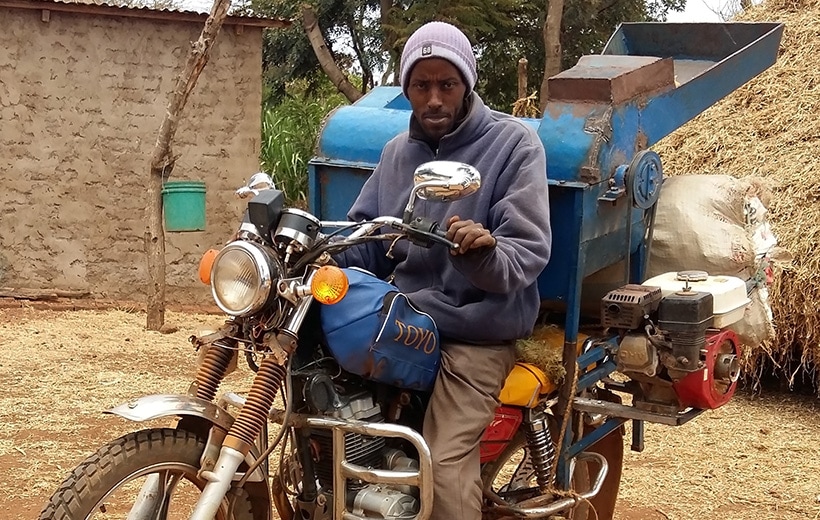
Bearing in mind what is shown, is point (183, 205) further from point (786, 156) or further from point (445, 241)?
point (445, 241)

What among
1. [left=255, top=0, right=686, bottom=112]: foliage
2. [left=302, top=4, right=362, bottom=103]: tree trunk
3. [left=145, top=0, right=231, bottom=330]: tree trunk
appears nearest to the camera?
[left=145, top=0, right=231, bottom=330]: tree trunk

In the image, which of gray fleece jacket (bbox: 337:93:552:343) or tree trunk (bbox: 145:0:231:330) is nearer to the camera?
gray fleece jacket (bbox: 337:93:552:343)

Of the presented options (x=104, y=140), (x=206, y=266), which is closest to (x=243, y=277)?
(x=206, y=266)

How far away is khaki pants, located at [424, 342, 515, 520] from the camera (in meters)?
2.66

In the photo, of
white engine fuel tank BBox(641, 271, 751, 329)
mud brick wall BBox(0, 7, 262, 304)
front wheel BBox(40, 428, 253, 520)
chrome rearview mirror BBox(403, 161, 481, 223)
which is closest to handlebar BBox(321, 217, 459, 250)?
chrome rearview mirror BBox(403, 161, 481, 223)

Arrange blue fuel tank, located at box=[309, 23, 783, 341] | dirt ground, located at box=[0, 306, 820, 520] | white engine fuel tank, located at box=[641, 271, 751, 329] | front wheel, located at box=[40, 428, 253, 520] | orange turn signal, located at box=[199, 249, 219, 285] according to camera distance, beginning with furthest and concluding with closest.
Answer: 1. dirt ground, located at box=[0, 306, 820, 520]
2. blue fuel tank, located at box=[309, 23, 783, 341]
3. white engine fuel tank, located at box=[641, 271, 751, 329]
4. orange turn signal, located at box=[199, 249, 219, 285]
5. front wheel, located at box=[40, 428, 253, 520]

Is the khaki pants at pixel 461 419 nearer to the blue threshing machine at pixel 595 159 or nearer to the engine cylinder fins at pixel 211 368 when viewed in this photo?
the blue threshing machine at pixel 595 159

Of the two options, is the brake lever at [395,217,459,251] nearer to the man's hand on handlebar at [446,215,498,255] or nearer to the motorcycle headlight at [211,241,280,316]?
the man's hand on handlebar at [446,215,498,255]

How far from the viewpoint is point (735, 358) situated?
10.1ft

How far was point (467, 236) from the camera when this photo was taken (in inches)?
96.0

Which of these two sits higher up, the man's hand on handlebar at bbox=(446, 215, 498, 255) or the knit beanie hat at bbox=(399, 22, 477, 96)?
the knit beanie hat at bbox=(399, 22, 477, 96)

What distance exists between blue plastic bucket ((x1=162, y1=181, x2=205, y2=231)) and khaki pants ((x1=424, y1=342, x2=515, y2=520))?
5716 millimetres

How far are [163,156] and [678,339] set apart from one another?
5.53 m

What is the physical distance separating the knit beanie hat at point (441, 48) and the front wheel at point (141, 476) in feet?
4.03
